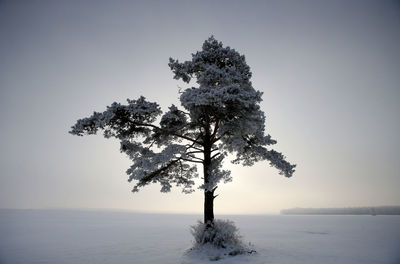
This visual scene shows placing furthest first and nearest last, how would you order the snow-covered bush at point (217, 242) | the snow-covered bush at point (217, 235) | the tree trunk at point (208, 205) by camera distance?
1. the tree trunk at point (208, 205)
2. the snow-covered bush at point (217, 235)
3. the snow-covered bush at point (217, 242)

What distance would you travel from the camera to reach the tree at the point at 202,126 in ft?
42.9

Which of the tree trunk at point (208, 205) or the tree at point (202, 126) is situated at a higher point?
the tree at point (202, 126)

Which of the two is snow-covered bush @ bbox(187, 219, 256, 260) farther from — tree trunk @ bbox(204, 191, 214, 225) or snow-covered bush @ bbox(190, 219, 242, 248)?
tree trunk @ bbox(204, 191, 214, 225)

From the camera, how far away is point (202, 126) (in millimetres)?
15695

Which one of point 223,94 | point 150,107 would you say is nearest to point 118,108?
point 150,107

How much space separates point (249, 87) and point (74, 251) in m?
14.7

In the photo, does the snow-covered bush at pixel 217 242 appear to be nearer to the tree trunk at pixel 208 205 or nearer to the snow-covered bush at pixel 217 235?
the snow-covered bush at pixel 217 235

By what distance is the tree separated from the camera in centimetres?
1307

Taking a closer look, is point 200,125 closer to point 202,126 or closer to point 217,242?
point 202,126

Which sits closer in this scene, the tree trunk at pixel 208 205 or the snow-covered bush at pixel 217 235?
the snow-covered bush at pixel 217 235

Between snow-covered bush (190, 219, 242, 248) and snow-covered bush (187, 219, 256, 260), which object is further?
snow-covered bush (190, 219, 242, 248)

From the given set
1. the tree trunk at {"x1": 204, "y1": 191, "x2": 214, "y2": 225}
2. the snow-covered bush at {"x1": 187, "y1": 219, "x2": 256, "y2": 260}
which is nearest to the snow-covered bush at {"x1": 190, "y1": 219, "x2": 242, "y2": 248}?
the snow-covered bush at {"x1": 187, "y1": 219, "x2": 256, "y2": 260}

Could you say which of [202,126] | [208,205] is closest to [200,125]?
[202,126]

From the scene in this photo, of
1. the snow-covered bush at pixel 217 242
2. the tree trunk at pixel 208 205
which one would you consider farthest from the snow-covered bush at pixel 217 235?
the tree trunk at pixel 208 205
